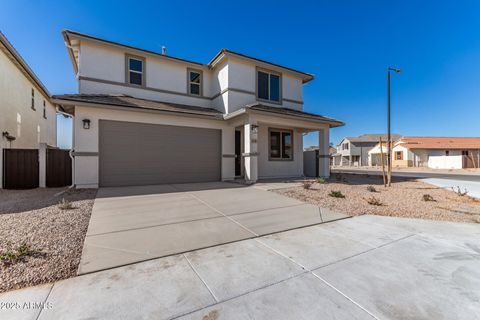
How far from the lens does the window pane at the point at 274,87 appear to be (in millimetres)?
11836

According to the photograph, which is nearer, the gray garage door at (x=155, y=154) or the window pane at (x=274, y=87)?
the gray garage door at (x=155, y=154)

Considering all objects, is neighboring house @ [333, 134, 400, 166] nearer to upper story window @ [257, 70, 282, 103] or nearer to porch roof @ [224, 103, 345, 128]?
porch roof @ [224, 103, 345, 128]

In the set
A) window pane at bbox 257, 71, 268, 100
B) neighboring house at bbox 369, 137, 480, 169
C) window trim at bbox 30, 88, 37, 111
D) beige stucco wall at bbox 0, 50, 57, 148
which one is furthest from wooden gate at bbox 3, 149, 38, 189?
neighboring house at bbox 369, 137, 480, 169

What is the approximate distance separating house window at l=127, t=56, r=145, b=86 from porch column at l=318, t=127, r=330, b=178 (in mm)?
9820

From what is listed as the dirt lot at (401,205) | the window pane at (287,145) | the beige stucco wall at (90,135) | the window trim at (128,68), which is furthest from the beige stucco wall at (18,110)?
the window pane at (287,145)

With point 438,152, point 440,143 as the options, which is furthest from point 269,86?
point 440,143

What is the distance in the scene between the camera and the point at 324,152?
11.7 m

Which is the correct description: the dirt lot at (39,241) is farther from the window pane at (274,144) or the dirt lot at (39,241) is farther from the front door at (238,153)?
the window pane at (274,144)

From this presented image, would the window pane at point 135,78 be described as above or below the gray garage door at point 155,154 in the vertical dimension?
above

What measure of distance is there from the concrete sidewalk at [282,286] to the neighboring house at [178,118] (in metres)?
6.39

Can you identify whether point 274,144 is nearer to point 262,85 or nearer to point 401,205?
point 262,85

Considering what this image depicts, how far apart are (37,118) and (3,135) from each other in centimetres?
543

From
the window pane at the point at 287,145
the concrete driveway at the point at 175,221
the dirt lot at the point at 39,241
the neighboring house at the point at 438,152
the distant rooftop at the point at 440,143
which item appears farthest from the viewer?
the distant rooftop at the point at 440,143

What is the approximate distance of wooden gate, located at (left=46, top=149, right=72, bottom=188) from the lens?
8.27 meters
